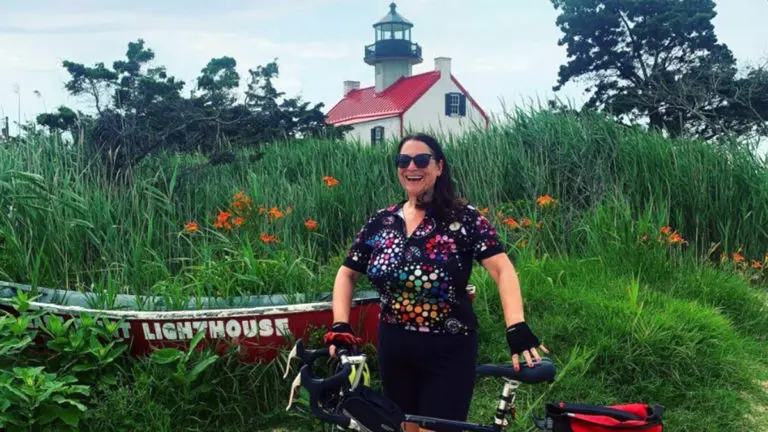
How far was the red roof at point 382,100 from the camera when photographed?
36.8 metres

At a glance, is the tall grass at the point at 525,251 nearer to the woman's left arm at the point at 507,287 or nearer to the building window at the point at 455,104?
the woman's left arm at the point at 507,287

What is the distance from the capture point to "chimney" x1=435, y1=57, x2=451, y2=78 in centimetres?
3812

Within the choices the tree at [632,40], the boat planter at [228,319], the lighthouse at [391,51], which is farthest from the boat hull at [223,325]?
the lighthouse at [391,51]

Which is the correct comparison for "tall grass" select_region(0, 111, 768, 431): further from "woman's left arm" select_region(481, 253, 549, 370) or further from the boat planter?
"woman's left arm" select_region(481, 253, 549, 370)

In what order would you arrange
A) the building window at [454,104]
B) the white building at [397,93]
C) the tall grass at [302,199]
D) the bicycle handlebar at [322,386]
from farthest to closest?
the building window at [454,104], the white building at [397,93], the tall grass at [302,199], the bicycle handlebar at [322,386]

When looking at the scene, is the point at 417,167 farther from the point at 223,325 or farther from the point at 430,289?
the point at 223,325

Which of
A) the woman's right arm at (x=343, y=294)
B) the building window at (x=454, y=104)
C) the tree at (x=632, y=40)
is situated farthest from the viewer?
the building window at (x=454, y=104)

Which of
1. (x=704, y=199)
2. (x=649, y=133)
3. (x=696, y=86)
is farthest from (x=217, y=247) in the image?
(x=696, y=86)

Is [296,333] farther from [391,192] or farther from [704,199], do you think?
[704,199]

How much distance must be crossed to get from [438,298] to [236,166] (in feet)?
21.8

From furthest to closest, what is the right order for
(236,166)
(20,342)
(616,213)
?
1. (236,166)
2. (616,213)
3. (20,342)

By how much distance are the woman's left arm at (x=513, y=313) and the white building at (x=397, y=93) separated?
97.8ft

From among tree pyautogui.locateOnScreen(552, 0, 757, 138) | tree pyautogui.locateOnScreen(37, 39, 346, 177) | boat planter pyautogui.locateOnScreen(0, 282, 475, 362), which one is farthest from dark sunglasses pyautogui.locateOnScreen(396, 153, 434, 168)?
tree pyautogui.locateOnScreen(552, 0, 757, 138)

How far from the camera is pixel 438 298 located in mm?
2652
